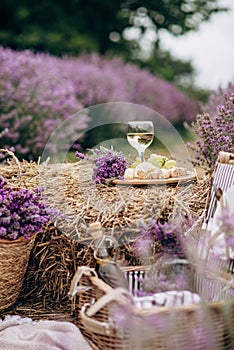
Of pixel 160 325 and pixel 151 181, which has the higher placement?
pixel 151 181

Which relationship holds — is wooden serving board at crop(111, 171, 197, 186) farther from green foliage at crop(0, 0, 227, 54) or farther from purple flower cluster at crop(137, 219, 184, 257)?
green foliage at crop(0, 0, 227, 54)

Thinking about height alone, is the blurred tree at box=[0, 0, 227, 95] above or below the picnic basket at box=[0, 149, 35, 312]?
above

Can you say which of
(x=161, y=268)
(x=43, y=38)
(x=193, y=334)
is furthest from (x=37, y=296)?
(x=43, y=38)

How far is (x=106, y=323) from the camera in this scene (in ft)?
5.98

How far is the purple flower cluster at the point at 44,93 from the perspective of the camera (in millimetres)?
5789

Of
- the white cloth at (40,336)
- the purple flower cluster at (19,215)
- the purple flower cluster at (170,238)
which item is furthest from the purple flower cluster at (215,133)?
the white cloth at (40,336)

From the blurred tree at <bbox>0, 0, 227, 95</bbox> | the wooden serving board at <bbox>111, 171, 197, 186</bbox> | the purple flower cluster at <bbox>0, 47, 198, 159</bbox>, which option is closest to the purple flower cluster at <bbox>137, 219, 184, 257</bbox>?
the wooden serving board at <bbox>111, 171, 197, 186</bbox>

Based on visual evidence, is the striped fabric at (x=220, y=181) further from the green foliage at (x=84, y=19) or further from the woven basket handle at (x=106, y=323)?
the green foliage at (x=84, y=19)

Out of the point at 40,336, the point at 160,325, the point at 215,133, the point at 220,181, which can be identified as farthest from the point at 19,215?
the point at 215,133

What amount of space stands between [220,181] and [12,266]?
1.06m

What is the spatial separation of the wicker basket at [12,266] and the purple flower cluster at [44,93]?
2006 millimetres

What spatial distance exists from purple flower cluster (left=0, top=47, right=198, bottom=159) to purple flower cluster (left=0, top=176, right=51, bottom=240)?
2026 mm

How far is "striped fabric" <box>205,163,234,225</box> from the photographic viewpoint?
2479mm

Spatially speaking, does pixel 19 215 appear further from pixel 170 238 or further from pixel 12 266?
pixel 170 238
